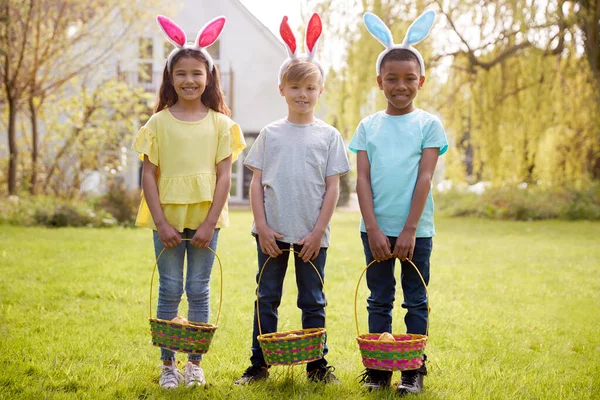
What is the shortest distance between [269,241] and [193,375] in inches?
27.4

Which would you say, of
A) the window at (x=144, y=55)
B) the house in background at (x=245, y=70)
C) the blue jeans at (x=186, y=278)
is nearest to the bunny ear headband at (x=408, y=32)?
the blue jeans at (x=186, y=278)

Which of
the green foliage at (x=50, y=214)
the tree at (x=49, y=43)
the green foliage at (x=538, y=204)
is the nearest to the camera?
the green foliage at (x=50, y=214)

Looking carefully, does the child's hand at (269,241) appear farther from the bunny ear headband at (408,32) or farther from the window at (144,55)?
the window at (144,55)

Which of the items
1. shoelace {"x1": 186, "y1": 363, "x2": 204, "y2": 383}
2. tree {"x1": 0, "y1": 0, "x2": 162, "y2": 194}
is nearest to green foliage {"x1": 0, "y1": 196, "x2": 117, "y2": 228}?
tree {"x1": 0, "y1": 0, "x2": 162, "y2": 194}

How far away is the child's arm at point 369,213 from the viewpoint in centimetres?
283

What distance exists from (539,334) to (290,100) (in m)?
2.32

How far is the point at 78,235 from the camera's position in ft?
28.8

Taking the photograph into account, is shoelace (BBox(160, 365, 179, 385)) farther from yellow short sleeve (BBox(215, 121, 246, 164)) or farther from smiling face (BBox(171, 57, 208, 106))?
smiling face (BBox(171, 57, 208, 106))

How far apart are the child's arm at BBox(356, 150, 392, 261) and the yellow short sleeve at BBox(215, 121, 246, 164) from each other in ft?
1.81

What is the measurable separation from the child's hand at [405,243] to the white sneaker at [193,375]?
3.35ft

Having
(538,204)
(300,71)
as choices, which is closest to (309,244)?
(300,71)

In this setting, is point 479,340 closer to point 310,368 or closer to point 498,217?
point 310,368

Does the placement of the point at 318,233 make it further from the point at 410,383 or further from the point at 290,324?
the point at 290,324

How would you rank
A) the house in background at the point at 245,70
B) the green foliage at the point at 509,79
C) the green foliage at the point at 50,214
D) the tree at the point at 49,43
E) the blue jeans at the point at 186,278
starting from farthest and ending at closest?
the house in background at the point at 245,70, the green foliage at the point at 509,79, the tree at the point at 49,43, the green foliage at the point at 50,214, the blue jeans at the point at 186,278
